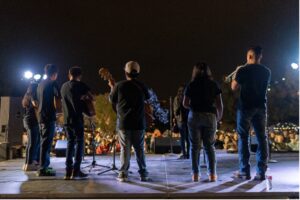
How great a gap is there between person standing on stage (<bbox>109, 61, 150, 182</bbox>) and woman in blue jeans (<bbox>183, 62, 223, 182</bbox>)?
0.72 meters

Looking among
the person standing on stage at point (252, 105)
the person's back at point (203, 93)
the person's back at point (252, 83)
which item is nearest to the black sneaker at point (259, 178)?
the person standing on stage at point (252, 105)

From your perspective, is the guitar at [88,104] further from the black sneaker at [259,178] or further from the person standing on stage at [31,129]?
the black sneaker at [259,178]

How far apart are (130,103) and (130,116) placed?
19 centimetres

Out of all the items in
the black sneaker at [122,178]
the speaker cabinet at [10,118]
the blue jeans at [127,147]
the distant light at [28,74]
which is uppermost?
the distant light at [28,74]

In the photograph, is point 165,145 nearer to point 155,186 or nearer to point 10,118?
point 10,118

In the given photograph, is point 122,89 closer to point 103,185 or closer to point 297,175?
point 103,185

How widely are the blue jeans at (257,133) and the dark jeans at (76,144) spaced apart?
241 centimetres

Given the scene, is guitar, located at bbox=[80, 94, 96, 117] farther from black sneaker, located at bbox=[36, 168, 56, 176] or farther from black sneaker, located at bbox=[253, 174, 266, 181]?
black sneaker, located at bbox=[253, 174, 266, 181]

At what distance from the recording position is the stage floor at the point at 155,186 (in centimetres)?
550

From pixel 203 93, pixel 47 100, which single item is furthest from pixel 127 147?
pixel 47 100

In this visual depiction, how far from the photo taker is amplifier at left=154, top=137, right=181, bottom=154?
11.8m

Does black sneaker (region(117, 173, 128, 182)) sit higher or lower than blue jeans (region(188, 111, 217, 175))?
lower

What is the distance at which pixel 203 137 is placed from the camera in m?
6.44

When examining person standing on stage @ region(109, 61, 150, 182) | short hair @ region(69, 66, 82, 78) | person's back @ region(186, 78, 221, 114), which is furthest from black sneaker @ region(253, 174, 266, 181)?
short hair @ region(69, 66, 82, 78)
